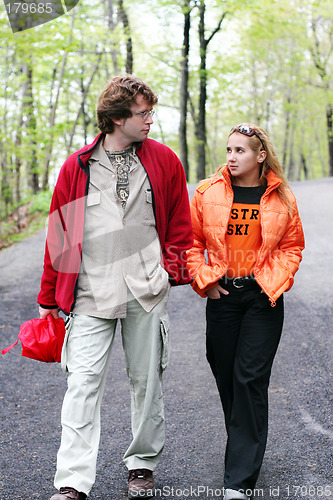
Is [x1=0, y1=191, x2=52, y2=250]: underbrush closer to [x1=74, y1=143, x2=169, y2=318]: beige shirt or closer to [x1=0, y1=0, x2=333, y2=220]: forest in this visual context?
[x1=0, y1=0, x2=333, y2=220]: forest

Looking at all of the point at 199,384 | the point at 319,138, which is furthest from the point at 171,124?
the point at 199,384

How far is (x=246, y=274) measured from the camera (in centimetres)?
343

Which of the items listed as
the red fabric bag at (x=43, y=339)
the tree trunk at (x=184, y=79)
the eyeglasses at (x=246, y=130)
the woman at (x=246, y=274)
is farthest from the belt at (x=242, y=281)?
the tree trunk at (x=184, y=79)

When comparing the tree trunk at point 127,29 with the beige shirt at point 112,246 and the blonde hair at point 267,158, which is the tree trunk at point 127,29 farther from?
the beige shirt at point 112,246

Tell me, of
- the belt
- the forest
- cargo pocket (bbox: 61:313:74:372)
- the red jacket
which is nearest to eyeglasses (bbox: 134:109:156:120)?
the red jacket

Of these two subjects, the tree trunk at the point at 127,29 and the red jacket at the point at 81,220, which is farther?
A: the tree trunk at the point at 127,29

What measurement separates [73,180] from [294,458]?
229cm

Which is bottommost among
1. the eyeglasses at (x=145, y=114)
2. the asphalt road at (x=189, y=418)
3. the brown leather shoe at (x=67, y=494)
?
the asphalt road at (x=189, y=418)

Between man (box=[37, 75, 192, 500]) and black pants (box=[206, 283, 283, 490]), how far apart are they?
364 millimetres

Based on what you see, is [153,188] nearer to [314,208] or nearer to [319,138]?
[314,208]

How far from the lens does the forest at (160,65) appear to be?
1716 centimetres

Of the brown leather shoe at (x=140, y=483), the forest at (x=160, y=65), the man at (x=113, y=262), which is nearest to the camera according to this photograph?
the man at (x=113, y=262)

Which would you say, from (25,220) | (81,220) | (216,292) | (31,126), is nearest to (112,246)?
(81,220)

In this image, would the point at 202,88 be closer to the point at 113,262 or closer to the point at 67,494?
the point at 113,262
